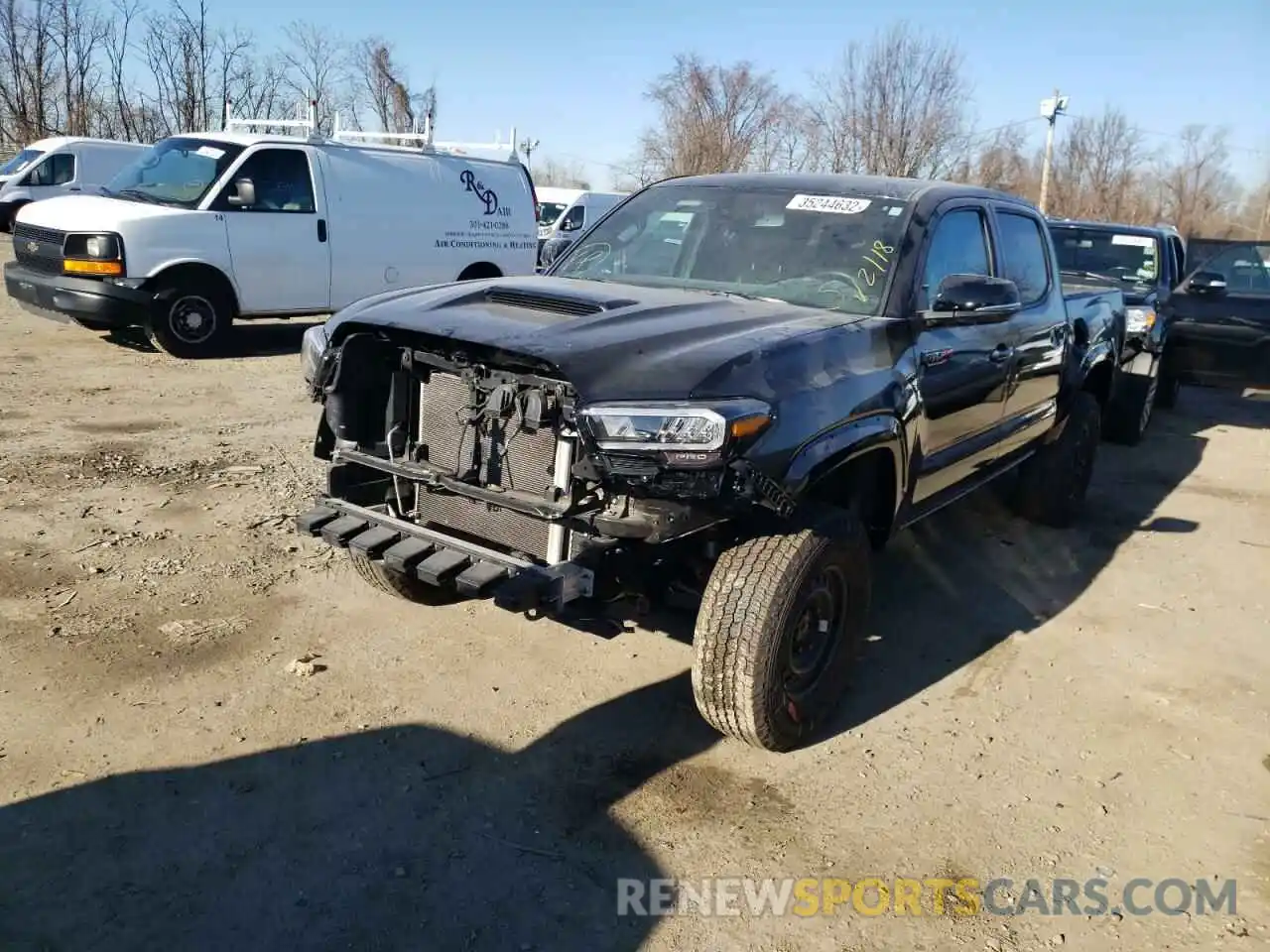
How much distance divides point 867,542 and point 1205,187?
53580 millimetres

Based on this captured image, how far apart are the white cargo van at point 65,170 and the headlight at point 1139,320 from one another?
59.5 feet

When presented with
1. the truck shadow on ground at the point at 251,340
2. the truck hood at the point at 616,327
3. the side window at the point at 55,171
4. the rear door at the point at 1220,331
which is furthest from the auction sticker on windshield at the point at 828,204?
the side window at the point at 55,171

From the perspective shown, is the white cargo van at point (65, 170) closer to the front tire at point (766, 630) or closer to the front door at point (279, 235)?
the front door at point (279, 235)

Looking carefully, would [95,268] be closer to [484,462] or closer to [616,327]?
[484,462]

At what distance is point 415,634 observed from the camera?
13.7 ft

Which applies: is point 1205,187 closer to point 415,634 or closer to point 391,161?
point 391,161

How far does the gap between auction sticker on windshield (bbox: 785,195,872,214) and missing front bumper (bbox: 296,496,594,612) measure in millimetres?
2050

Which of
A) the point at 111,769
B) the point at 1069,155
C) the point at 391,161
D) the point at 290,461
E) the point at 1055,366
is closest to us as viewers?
the point at 111,769

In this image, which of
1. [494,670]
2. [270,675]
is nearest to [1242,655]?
[494,670]

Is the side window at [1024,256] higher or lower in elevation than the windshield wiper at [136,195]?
lower

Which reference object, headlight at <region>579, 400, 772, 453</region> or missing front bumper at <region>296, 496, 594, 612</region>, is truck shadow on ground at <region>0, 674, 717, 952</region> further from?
headlight at <region>579, 400, 772, 453</region>

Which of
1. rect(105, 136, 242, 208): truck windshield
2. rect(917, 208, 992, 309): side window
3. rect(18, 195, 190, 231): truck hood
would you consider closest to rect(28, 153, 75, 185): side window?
rect(105, 136, 242, 208): truck windshield

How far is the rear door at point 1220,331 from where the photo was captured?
Answer: 31.2 ft

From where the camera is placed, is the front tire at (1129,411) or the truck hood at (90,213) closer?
the front tire at (1129,411)
